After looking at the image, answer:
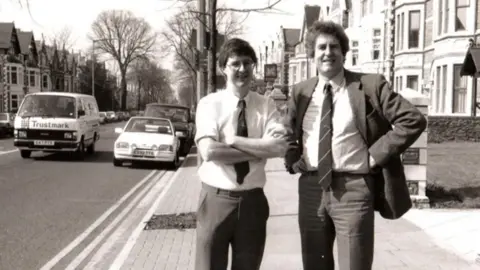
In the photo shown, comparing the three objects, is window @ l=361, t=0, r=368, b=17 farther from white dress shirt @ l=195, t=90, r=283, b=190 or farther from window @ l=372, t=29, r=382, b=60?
white dress shirt @ l=195, t=90, r=283, b=190

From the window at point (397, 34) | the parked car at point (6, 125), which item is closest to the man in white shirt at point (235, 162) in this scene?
the window at point (397, 34)

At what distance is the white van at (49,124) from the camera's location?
1700cm

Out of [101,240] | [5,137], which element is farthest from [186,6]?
[5,137]

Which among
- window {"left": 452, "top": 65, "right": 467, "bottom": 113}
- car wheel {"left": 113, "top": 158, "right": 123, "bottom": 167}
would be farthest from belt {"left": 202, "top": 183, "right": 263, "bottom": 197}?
window {"left": 452, "top": 65, "right": 467, "bottom": 113}

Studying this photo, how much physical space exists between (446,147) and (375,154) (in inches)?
719

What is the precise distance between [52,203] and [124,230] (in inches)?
98.6

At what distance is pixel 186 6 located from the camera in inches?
349

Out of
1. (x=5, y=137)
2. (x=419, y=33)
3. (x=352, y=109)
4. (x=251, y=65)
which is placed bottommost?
(x=5, y=137)

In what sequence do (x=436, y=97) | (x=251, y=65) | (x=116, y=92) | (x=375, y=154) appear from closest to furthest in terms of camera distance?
(x=375, y=154)
(x=251, y=65)
(x=436, y=97)
(x=116, y=92)

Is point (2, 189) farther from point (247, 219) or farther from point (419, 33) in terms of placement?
point (419, 33)

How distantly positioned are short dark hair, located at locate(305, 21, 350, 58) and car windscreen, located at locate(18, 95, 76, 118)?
15.1m

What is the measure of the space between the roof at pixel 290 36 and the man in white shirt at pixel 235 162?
281ft

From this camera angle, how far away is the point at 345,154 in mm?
3410

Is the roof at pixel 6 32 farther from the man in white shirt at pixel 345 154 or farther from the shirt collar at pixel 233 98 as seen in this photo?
the man in white shirt at pixel 345 154
